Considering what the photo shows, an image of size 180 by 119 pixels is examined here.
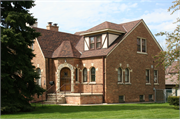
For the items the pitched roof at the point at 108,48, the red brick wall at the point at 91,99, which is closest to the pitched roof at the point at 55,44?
the pitched roof at the point at 108,48

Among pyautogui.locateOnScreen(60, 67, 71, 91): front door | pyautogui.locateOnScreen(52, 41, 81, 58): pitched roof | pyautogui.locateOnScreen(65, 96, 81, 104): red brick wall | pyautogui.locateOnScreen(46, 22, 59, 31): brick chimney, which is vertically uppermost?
pyautogui.locateOnScreen(46, 22, 59, 31): brick chimney

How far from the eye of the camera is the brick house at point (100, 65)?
937 inches

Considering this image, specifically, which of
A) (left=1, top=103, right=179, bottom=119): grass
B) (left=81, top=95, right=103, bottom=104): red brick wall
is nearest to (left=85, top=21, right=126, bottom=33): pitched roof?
(left=81, top=95, right=103, bottom=104): red brick wall

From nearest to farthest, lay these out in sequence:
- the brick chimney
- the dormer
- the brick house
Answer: the brick house, the dormer, the brick chimney

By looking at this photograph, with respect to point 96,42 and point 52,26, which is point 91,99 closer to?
point 96,42

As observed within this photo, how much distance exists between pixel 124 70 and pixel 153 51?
19.6 feet

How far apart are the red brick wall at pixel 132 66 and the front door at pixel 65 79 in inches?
165

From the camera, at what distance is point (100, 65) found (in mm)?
23906

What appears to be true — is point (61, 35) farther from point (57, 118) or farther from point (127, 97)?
point (57, 118)

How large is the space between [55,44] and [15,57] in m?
12.4

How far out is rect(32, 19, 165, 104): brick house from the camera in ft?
78.1

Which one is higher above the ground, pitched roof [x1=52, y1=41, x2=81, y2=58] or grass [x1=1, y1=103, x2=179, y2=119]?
pitched roof [x1=52, y1=41, x2=81, y2=58]

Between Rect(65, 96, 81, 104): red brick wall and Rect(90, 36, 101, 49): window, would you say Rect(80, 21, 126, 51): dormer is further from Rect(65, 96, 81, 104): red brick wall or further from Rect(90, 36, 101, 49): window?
Rect(65, 96, 81, 104): red brick wall

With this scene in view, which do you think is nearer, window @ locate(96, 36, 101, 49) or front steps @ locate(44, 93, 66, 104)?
front steps @ locate(44, 93, 66, 104)
